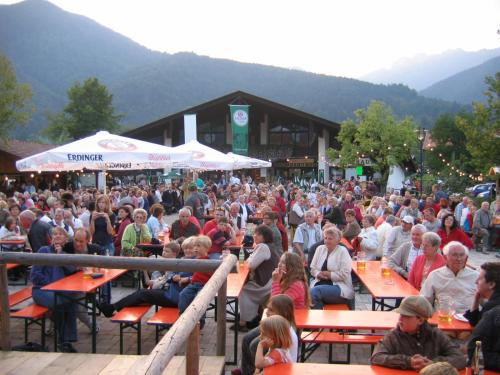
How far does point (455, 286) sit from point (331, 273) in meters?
1.44

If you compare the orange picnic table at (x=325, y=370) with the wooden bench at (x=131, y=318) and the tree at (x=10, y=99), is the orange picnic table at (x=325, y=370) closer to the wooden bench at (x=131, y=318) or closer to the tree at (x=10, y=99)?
the wooden bench at (x=131, y=318)

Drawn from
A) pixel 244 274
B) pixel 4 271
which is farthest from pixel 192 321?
pixel 244 274

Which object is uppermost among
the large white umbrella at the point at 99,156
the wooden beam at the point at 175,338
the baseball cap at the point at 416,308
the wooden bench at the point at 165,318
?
the large white umbrella at the point at 99,156

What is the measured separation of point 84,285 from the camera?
4.96 meters

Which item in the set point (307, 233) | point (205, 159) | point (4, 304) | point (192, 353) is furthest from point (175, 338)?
point (205, 159)

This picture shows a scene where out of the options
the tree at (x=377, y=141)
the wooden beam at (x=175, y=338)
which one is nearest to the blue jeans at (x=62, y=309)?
the wooden beam at (x=175, y=338)

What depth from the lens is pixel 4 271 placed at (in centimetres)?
374

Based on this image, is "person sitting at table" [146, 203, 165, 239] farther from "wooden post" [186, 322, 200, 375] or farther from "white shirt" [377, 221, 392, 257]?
"wooden post" [186, 322, 200, 375]

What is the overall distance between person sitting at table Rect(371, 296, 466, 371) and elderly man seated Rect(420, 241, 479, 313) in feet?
4.00

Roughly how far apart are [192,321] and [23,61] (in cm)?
13454

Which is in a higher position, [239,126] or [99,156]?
[239,126]

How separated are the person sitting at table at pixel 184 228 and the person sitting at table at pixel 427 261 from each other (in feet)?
12.1

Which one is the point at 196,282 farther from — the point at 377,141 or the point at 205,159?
the point at 377,141

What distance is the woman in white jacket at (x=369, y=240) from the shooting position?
7.30 m
